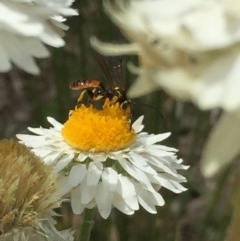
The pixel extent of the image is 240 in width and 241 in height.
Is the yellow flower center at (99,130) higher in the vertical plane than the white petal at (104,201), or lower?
higher

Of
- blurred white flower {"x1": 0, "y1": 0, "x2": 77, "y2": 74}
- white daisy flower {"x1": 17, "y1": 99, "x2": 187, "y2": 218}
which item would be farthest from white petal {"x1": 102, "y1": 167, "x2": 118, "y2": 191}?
blurred white flower {"x1": 0, "y1": 0, "x2": 77, "y2": 74}

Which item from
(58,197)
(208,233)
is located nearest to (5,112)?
(208,233)

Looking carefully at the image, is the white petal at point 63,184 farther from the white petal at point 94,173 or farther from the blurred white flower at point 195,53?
the blurred white flower at point 195,53

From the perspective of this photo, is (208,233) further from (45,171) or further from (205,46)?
(205,46)

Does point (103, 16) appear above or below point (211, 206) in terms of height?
above

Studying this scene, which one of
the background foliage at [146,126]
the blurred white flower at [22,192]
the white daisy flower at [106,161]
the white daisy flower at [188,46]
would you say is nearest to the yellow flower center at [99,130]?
the white daisy flower at [106,161]

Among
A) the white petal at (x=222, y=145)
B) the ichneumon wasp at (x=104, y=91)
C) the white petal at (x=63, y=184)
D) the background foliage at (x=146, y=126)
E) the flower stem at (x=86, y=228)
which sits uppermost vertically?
the white petal at (x=222, y=145)

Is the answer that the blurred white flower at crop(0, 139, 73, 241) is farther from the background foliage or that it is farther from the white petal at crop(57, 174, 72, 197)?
the background foliage
